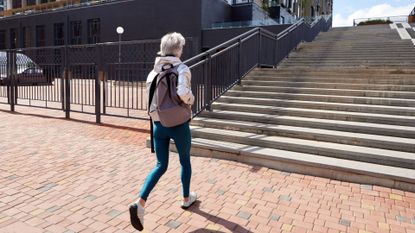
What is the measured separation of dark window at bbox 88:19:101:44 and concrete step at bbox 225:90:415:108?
76.3 ft

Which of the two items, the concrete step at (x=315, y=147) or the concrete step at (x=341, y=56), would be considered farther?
the concrete step at (x=341, y=56)

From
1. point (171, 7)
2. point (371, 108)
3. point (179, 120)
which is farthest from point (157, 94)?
point (171, 7)

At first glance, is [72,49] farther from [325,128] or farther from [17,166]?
[325,128]

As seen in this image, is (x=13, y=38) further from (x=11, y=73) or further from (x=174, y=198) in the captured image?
(x=174, y=198)

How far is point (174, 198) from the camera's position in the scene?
4.04m

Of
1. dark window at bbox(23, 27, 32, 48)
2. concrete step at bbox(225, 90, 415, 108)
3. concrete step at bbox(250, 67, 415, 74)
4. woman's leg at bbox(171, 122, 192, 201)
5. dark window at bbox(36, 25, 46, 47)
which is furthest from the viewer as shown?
dark window at bbox(23, 27, 32, 48)

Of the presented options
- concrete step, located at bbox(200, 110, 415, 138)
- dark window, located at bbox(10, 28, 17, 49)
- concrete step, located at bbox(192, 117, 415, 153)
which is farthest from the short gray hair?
dark window, located at bbox(10, 28, 17, 49)

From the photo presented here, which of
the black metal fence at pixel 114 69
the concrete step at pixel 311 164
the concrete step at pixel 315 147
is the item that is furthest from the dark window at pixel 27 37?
the concrete step at pixel 311 164

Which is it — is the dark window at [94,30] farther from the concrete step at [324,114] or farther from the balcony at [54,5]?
the concrete step at [324,114]

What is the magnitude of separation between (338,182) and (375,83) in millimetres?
3612

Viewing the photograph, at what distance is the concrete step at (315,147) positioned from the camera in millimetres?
4785

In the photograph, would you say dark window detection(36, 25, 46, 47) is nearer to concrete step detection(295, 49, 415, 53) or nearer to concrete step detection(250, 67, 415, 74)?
concrete step detection(295, 49, 415, 53)

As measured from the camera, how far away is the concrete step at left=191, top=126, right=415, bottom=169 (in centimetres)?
479

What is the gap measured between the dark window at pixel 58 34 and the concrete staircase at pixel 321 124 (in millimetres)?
26208
